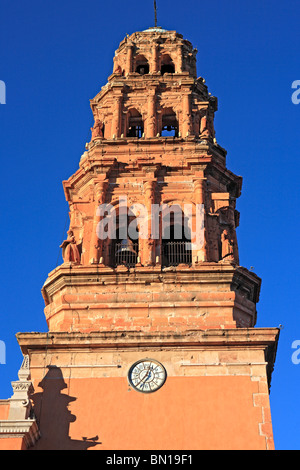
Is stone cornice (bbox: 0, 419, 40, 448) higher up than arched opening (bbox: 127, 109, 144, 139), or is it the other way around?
arched opening (bbox: 127, 109, 144, 139)

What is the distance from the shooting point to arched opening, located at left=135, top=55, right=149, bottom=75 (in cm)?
3706

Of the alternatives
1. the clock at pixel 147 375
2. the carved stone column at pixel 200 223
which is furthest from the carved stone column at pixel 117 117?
the clock at pixel 147 375

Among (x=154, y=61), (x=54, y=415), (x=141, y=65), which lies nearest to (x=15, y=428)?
(x=54, y=415)

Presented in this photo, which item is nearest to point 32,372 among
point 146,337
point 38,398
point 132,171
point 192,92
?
point 38,398

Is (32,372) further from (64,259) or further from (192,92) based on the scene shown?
(192,92)

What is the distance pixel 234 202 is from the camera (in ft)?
105

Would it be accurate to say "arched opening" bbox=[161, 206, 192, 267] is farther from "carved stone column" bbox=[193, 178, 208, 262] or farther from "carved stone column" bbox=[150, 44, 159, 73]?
"carved stone column" bbox=[150, 44, 159, 73]

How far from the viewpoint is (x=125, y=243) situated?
2966 centimetres

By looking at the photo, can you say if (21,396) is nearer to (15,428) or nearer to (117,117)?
(15,428)

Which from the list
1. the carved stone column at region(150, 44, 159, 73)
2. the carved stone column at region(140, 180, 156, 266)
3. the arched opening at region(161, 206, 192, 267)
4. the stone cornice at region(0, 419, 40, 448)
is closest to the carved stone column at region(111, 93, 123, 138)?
the carved stone column at region(150, 44, 159, 73)

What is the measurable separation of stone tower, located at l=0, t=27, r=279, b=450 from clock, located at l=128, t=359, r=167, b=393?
4cm

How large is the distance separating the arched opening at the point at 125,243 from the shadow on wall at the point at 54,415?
5101 millimetres

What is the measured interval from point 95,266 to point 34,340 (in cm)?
342

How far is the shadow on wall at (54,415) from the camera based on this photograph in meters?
24.0
